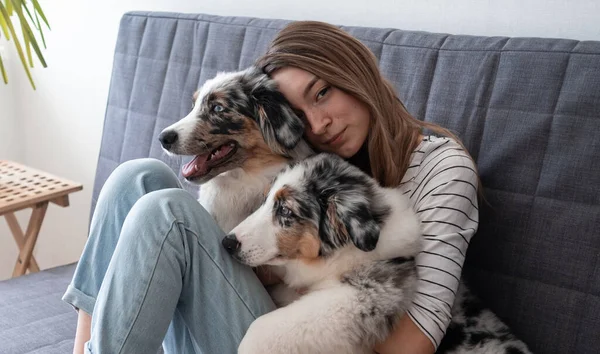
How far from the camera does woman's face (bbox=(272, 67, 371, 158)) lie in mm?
1758

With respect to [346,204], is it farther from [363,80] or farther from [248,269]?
[363,80]

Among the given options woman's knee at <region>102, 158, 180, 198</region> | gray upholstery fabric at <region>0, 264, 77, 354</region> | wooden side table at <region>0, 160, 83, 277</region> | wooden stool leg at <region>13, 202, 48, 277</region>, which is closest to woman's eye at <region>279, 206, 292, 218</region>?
woman's knee at <region>102, 158, 180, 198</region>

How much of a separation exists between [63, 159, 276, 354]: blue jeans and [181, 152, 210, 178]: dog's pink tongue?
0.53 feet

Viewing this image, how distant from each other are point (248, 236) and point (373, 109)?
480mm

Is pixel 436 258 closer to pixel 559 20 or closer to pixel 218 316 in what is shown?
pixel 218 316

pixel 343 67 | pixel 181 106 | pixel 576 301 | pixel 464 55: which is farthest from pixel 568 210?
pixel 181 106

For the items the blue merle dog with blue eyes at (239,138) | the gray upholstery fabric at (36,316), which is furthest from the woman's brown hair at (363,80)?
the gray upholstery fabric at (36,316)

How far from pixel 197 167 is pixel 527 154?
0.83 m

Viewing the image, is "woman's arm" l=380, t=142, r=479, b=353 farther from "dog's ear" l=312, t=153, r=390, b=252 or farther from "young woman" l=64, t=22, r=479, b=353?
"dog's ear" l=312, t=153, r=390, b=252

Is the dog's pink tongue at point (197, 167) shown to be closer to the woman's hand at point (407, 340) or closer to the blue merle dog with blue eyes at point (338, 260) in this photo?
the blue merle dog with blue eyes at point (338, 260)

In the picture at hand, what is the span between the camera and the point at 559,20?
193 cm

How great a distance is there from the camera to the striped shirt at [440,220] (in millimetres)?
1551

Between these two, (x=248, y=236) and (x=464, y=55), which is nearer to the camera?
(x=248, y=236)

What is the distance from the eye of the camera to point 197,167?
5.91 ft
